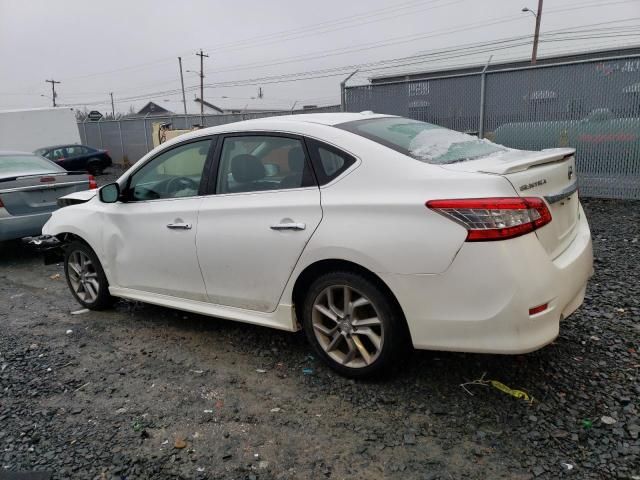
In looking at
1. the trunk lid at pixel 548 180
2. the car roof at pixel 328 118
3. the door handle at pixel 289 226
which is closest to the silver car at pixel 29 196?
the car roof at pixel 328 118

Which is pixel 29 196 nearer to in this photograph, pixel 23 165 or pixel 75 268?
pixel 23 165

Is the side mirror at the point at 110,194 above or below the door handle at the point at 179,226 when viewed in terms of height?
above

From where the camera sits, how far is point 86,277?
15.9 ft

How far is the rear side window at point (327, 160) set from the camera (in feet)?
10.3

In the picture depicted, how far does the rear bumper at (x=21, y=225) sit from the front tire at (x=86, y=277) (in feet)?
7.14

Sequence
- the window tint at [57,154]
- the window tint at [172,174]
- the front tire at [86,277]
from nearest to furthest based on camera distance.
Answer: the window tint at [172,174], the front tire at [86,277], the window tint at [57,154]

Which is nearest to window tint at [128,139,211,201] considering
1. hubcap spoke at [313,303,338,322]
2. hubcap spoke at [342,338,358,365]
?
hubcap spoke at [313,303,338,322]

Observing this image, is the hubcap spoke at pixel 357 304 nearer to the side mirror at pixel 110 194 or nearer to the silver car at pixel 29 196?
the side mirror at pixel 110 194

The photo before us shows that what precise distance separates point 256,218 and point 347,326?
92cm

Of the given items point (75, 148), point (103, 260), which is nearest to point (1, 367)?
point (103, 260)

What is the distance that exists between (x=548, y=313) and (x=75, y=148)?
21.4 metres

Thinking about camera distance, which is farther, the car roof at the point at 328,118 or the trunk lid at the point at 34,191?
the trunk lid at the point at 34,191

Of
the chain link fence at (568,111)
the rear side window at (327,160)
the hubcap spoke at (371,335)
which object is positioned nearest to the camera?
the hubcap spoke at (371,335)

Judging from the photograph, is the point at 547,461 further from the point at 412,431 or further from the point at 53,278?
the point at 53,278
